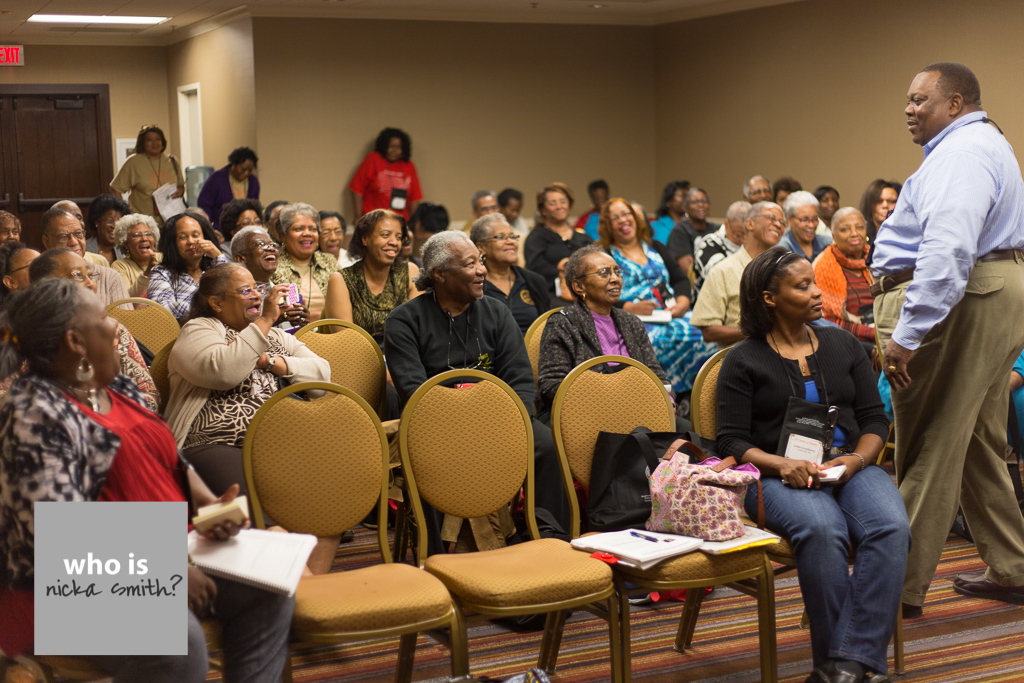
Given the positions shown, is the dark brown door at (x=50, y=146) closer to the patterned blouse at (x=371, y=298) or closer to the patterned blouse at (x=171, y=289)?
the patterned blouse at (x=171, y=289)

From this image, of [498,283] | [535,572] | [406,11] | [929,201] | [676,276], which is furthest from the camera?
[406,11]

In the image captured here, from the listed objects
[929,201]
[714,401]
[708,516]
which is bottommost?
[708,516]

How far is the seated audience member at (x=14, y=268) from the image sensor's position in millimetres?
3932

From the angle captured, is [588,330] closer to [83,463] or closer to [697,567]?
[697,567]

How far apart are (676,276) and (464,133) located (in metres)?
5.19

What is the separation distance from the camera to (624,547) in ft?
8.75

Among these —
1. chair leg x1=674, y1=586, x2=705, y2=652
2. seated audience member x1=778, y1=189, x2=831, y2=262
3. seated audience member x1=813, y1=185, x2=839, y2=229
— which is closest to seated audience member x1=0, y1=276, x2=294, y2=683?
chair leg x1=674, y1=586, x2=705, y2=652

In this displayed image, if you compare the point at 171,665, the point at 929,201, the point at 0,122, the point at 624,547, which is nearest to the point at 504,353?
the point at 624,547

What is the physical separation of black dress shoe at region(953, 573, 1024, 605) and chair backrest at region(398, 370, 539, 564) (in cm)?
168

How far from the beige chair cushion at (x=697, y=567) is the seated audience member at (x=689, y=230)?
4.86m

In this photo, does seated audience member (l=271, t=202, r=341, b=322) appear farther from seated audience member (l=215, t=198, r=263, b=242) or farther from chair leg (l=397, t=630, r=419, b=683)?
chair leg (l=397, t=630, r=419, b=683)

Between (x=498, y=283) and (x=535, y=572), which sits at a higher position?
(x=498, y=283)

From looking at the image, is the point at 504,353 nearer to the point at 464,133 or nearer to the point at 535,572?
the point at 535,572

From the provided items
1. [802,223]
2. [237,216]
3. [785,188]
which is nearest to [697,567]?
[802,223]
